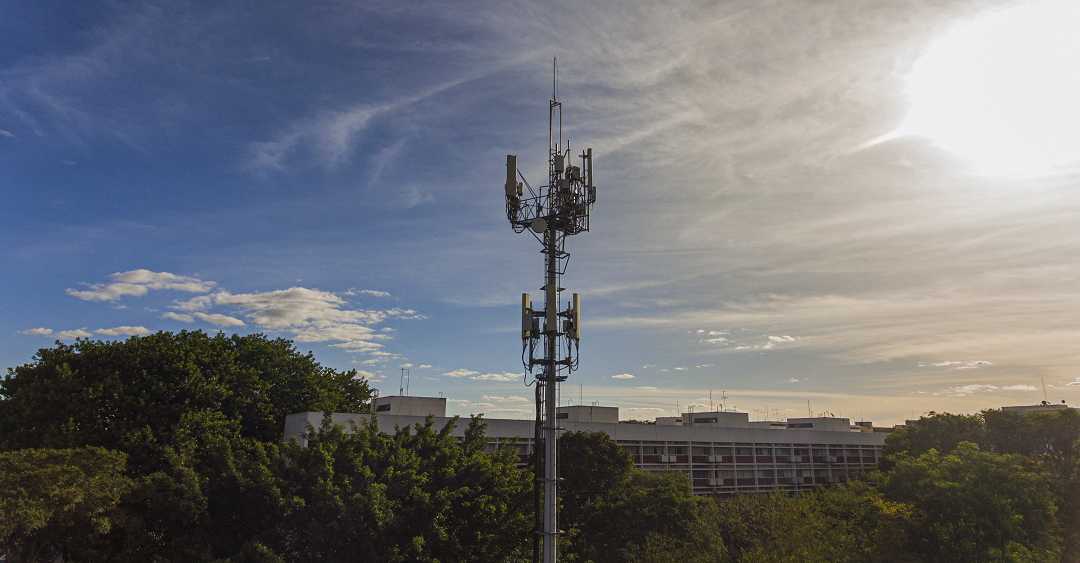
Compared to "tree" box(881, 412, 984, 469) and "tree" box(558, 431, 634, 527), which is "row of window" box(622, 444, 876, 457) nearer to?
"tree" box(558, 431, 634, 527)

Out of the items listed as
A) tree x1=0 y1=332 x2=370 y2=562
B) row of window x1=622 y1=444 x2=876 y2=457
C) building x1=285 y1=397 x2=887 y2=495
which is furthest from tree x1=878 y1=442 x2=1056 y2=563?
tree x1=0 y1=332 x2=370 y2=562

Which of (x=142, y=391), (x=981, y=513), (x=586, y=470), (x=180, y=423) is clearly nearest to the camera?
(x=180, y=423)

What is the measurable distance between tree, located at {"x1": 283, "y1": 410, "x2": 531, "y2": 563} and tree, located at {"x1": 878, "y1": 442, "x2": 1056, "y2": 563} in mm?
24695

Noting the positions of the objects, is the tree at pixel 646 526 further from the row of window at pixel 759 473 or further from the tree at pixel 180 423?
the tree at pixel 180 423

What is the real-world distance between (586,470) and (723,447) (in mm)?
24032

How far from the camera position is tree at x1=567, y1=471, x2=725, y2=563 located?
34.6m

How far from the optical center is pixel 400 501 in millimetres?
24484

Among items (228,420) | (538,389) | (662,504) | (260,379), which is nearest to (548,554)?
(538,389)

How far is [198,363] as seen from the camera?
112ft

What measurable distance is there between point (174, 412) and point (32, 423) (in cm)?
864

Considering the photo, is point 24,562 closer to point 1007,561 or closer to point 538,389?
point 538,389

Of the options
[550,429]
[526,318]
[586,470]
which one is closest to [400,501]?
[550,429]

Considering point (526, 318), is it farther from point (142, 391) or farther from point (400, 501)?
point (142, 391)

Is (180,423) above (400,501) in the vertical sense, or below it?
above
